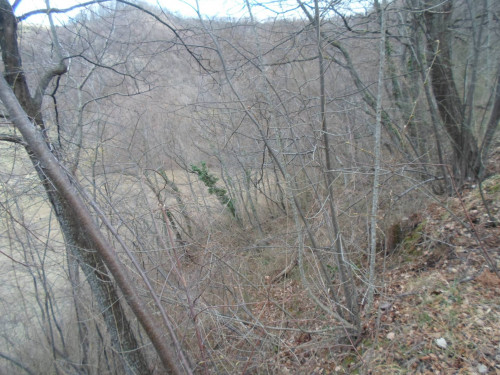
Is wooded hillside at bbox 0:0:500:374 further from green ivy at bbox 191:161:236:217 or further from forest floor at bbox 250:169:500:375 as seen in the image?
green ivy at bbox 191:161:236:217

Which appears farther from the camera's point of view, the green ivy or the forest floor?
the green ivy

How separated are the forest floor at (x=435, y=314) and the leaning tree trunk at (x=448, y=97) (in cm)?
41

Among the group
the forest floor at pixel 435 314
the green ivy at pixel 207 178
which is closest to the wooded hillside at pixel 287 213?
the forest floor at pixel 435 314

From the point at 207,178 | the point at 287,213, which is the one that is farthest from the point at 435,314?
the point at 207,178

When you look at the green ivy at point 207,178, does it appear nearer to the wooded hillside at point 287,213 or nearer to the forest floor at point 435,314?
the wooded hillside at point 287,213

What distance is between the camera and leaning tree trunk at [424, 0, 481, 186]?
202 inches

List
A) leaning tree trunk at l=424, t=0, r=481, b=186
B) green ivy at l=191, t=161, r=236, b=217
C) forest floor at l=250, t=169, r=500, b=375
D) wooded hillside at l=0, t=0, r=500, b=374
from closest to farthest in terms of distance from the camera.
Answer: forest floor at l=250, t=169, r=500, b=375
wooded hillside at l=0, t=0, r=500, b=374
leaning tree trunk at l=424, t=0, r=481, b=186
green ivy at l=191, t=161, r=236, b=217

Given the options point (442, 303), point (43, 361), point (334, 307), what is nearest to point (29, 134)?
point (334, 307)

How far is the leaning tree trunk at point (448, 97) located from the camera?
512 cm

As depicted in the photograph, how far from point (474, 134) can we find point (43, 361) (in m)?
8.85

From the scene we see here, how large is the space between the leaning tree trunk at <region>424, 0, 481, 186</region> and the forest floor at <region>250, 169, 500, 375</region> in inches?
16.3

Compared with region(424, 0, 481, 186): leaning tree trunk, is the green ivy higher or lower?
lower

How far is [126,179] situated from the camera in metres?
5.99

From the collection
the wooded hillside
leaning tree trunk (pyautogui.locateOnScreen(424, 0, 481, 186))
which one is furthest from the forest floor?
leaning tree trunk (pyautogui.locateOnScreen(424, 0, 481, 186))
